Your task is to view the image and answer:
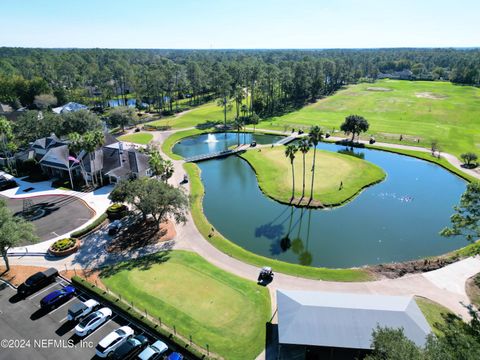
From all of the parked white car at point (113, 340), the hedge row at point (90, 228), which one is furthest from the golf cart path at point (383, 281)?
the parked white car at point (113, 340)

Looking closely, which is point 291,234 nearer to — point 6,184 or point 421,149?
point 6,184

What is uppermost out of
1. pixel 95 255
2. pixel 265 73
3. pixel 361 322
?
pixel 265 73

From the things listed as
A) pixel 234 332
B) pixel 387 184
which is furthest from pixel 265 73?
pixel 234 332

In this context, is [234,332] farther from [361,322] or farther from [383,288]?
[383,288]

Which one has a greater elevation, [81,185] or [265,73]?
[265,73]

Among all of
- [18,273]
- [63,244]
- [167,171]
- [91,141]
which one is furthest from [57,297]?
[167,171]
